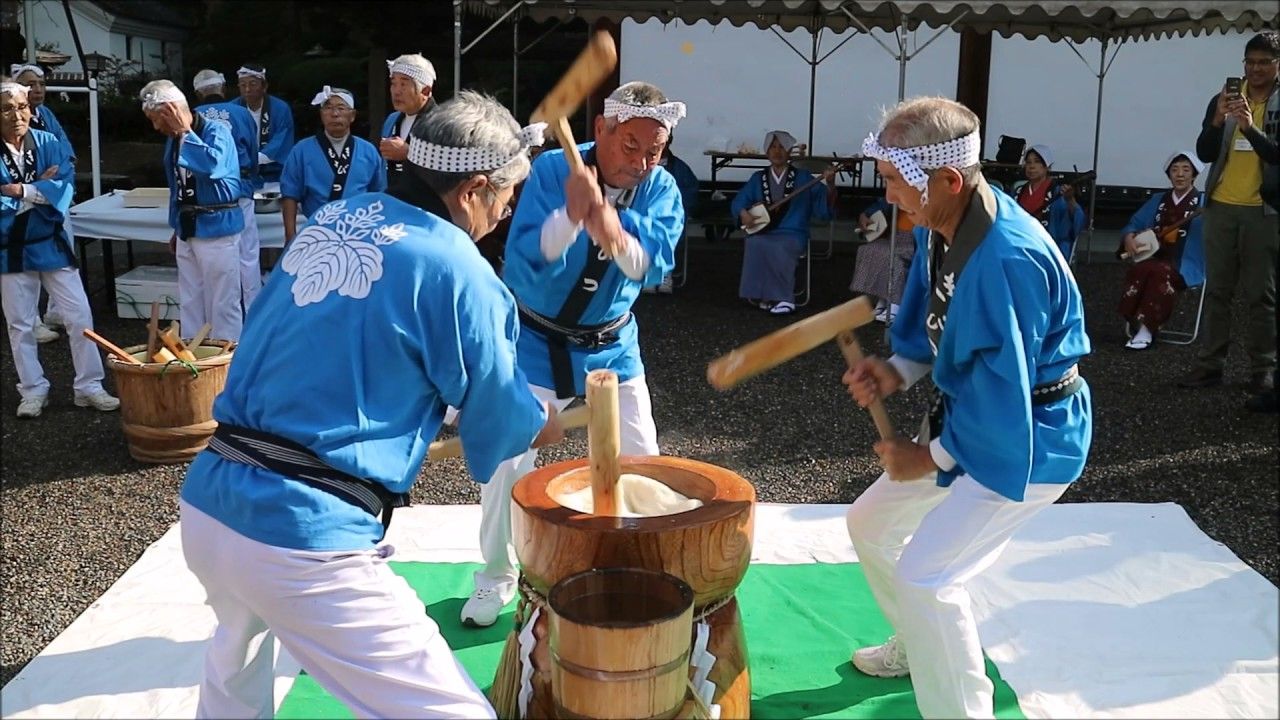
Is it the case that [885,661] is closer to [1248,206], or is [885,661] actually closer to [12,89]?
[1248,206]

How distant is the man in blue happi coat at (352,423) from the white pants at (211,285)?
432cm

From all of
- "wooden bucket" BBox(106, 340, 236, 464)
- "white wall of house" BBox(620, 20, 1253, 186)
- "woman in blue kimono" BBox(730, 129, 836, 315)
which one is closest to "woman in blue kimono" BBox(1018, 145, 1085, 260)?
"woman in blue kimono" BBox(730, 129, 836, 315)

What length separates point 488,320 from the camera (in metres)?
2.01

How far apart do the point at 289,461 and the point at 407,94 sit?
4382 millimetres

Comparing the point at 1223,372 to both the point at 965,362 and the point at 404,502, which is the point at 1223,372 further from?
the point at 404,502

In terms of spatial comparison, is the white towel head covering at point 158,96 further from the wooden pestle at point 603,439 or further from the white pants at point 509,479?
the wooden pestle at point 603,439

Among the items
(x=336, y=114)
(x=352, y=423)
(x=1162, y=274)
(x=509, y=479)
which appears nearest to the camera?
(x=352, y=423)

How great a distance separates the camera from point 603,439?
100 inches

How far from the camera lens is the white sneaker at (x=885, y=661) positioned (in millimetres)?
3047

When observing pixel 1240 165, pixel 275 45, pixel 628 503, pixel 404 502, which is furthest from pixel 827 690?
pixel 275 45

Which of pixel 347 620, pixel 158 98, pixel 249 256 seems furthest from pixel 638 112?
pixel 249 256

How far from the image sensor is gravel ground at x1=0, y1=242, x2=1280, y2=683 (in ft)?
12.8

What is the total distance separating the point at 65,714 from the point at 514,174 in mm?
1784

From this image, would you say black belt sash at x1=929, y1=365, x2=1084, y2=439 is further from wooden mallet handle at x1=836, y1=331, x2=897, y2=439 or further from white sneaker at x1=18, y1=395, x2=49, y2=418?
white sneaker at x1=18, y1=395, x2=49, y2=418
